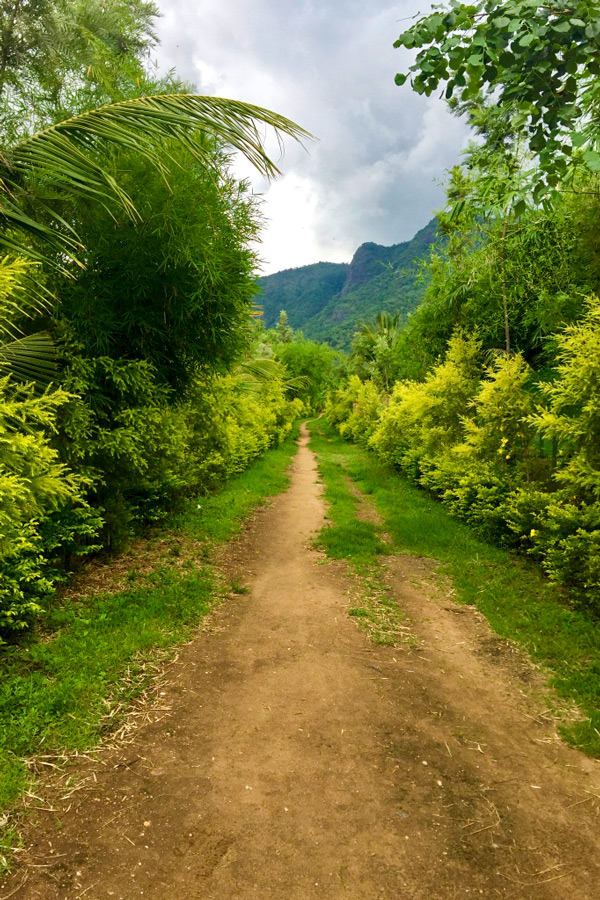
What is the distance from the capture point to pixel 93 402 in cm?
582

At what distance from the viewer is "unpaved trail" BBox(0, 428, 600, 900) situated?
7.90ft

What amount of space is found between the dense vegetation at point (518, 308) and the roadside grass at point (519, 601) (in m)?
0.38

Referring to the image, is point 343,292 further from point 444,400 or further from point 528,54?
point 528,54

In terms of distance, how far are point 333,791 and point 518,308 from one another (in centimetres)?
1118

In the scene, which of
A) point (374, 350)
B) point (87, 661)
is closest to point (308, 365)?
point (374, 350)

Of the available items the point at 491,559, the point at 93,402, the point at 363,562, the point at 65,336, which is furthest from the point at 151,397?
the point at 491,559

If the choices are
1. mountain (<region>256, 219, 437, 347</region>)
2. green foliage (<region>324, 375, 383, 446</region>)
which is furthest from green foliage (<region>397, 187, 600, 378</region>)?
mountain (<region>256, 219, 437, 347</region>)

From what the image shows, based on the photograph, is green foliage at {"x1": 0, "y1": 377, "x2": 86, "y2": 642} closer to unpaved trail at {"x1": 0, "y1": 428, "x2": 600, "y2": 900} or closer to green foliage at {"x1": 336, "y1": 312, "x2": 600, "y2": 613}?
unpaved trail at {"x1": 0, "y1": 428, "x2": 600, "y2": 900}

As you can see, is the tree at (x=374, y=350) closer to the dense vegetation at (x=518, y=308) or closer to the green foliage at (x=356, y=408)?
the green foliage at (x=356, y=408)

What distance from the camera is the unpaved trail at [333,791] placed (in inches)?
94.8

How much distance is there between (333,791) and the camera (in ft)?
9.83

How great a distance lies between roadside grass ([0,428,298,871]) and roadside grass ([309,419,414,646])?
1.88m

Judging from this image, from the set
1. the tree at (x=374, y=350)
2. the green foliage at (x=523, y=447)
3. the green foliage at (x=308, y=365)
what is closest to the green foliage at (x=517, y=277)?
the green foliage at (x=523, y=447)

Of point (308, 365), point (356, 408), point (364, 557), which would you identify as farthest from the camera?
point (308, 365)
